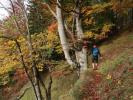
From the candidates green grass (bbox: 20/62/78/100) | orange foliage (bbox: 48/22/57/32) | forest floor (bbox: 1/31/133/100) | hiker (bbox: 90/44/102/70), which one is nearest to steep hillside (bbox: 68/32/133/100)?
forest floor (bbox: 1/31/133/100)

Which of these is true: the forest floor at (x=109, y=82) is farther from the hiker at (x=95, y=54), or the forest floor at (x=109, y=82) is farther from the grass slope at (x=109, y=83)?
the hiker at (x=95, y=54)

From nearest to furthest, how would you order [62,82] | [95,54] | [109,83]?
1. [109,83]
2. [95,54]
3. [62,82]

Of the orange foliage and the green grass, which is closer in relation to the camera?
the green grass

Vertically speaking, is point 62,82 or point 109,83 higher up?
point 109,83

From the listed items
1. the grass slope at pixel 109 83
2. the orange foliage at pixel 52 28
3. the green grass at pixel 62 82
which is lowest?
the green grass at pixel 62 82

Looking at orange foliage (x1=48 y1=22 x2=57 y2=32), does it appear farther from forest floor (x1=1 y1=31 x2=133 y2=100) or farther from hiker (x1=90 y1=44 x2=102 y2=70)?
forest floor (x1=1 y1=31 x2=133 y2=100)

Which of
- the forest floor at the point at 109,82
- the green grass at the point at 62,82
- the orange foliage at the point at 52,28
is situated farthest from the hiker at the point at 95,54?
the orange foliage at the point at 52,28

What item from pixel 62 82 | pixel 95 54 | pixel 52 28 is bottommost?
pixel 62 82

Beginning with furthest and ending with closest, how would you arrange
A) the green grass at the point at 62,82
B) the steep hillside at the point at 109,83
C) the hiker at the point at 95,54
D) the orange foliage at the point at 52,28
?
the orange foliage at the point at 52,28, the green grass at the point at 62,82, the hiker at the point at 95,54, the steep hillside at the point at 109,83

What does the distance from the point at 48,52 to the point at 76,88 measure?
22.4 feet

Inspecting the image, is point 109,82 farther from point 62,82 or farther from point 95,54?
point 62,82

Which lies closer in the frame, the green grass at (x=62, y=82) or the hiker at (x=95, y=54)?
the hiker at (x=95, y=54)

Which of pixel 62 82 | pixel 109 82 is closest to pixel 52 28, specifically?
pixel 62 82

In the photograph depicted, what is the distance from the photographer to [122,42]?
27469 mm
